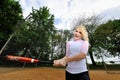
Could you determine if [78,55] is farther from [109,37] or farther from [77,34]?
[109,37]

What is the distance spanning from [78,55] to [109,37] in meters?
42.3

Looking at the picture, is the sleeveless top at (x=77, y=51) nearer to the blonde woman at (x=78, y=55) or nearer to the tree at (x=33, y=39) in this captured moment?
the blonde woman at (x=78, y=55)

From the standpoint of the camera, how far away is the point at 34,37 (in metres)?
34.1

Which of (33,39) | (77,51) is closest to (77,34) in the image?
(77,51)

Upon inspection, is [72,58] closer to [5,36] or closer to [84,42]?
[84,42]

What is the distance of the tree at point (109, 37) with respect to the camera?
4508cm

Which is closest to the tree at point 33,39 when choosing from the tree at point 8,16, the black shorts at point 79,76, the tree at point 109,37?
the tree at point 8,16

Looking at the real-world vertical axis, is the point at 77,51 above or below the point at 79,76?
above

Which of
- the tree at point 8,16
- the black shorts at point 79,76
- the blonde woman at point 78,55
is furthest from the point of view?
the tree at point 8,16

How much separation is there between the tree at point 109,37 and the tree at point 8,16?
11.6 meters

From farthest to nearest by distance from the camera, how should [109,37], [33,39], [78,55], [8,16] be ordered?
[109,37] → [8,16] → [33,39] → [78,55]

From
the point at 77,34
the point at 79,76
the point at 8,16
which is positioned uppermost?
the point at 8,16

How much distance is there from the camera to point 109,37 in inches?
1841

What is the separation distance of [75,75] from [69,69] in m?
0.14
